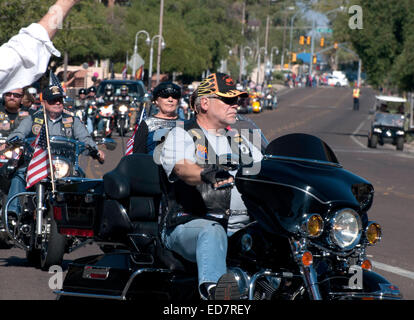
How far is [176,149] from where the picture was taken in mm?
5266

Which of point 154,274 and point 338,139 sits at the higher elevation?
point 154,274

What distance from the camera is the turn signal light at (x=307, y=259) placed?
459cm

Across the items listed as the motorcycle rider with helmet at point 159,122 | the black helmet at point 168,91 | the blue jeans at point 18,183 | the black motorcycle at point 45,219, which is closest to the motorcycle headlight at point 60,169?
the black motorcycle at point 45,219

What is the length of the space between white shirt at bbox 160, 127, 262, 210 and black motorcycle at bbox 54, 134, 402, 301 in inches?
9.5

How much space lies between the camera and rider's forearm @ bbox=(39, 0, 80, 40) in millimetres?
3385

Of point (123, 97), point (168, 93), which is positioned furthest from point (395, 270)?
point (123, 97)

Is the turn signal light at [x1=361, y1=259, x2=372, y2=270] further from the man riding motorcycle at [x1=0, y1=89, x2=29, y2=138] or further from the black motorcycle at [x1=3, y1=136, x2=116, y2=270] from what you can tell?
the man riding motorcycle at [x1=0, y1=89, x2=29, y2=138]

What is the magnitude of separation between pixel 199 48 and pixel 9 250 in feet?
225

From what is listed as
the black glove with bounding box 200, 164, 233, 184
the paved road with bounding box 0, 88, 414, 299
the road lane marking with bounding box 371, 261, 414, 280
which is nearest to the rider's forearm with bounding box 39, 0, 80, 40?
the black glove with bounding box 200, 164, 233, 184

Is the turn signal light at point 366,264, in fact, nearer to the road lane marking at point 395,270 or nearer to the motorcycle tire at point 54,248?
the road lane marking at point 395,270

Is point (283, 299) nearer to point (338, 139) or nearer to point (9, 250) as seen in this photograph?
point (9, 250)

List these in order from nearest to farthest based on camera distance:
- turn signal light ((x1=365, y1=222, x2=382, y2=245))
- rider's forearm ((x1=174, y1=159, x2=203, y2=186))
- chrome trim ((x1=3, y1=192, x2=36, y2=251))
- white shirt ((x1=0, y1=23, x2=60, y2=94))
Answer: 1. white shirt ((x1=0, y1=23, x2=60, y2=94))
2. turn signal light ((x1=365, y1=222, x2=382, y2=245))
3. rider's forearm ((x1=174, y1=159, x2=203, y2=186))
4. chrome trim ((x1=3, y1=192, x2=36, y2=251))

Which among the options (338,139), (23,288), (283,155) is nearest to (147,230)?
(283,155)

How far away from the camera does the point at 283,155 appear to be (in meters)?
5.14
